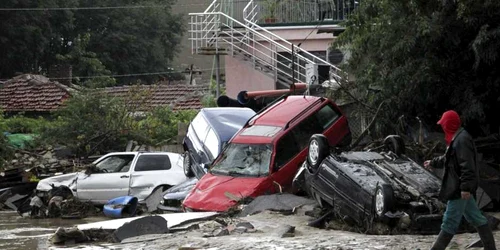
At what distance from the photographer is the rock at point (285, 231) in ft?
41.0

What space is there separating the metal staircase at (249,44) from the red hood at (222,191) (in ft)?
43.0

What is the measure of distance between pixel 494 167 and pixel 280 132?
4167mm

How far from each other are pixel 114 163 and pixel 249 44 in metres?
9.68

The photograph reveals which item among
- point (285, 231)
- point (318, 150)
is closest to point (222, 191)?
point (318, 150)

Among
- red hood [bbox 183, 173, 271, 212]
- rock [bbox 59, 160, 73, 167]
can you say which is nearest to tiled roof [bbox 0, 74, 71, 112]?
rock [bbox 59, 160, 73, 167]

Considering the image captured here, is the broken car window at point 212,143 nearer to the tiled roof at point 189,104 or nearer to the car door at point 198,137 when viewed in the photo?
the car door at point 198,137

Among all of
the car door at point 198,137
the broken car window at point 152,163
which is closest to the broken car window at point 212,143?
the car door at point 198,137

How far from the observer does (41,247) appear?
15203 millimetres

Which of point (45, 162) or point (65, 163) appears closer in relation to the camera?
point (65, 163)

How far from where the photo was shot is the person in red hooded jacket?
986 centimetres

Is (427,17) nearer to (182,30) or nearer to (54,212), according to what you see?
(54,212)

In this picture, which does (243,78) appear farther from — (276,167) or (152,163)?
(276,167)

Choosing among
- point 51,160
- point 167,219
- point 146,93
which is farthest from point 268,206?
point 146,93

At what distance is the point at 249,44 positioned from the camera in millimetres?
31312
